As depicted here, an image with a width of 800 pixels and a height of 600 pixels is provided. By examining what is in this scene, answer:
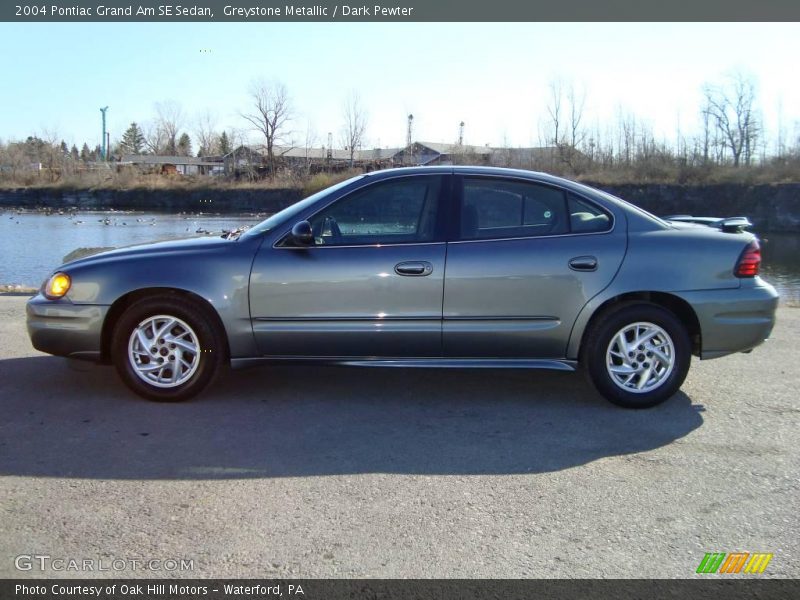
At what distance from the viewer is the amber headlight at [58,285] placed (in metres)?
4.95

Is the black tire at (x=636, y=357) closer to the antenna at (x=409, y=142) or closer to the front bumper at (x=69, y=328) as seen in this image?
the front bumper at (x=69, y=328)

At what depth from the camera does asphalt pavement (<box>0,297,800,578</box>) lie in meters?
2.95

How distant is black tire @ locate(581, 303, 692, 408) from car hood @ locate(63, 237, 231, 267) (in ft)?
8.72

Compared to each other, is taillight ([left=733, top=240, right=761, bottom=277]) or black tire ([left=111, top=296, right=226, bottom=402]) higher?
taillight ([left=733, top=240, right=761, bottom=277])

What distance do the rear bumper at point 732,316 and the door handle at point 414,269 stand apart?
68.6 inches

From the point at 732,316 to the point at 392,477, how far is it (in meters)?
2.71

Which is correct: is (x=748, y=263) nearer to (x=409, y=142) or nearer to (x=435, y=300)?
(x=435, y=300)

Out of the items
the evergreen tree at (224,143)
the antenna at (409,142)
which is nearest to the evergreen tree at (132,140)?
the evergreen tree at (224,143)

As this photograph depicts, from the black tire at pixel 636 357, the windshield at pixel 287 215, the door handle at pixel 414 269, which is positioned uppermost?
the windshield at pixel 287 215

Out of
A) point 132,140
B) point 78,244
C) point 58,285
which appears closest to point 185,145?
point 132,140

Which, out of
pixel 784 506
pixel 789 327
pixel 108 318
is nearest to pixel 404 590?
pixel 784 506

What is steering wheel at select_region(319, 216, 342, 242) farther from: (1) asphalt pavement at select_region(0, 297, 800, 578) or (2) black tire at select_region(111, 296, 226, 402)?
(1) asphalt pavement at select_region(0, 297, 800, 578)

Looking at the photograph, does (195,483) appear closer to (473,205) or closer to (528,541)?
(528,541)

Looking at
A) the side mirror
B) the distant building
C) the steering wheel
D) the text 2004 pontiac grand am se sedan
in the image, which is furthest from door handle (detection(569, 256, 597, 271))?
the distant building
